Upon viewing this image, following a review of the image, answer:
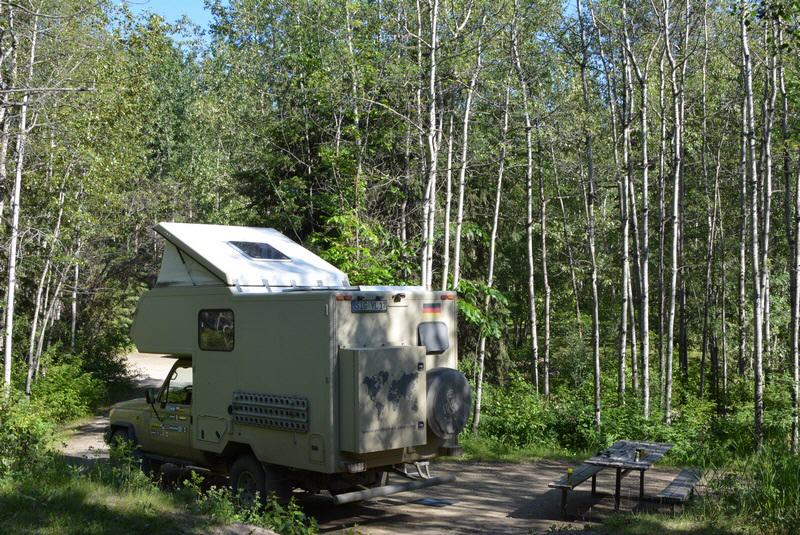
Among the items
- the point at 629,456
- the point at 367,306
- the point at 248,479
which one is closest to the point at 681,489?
the point at 629,456

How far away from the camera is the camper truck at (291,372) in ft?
26.5

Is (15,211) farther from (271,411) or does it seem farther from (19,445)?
(271,411)

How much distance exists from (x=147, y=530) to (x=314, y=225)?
12840 millimetres

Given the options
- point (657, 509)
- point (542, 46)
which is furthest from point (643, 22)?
point (657, 509)

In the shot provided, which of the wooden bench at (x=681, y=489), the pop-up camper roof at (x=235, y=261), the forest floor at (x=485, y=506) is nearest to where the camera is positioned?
the wooden bench at (x=681, y=489)

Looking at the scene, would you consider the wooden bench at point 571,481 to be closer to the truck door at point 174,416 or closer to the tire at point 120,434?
the truck door at point 174,416

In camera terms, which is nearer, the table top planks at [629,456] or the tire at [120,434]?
the table top planks at [629,456]

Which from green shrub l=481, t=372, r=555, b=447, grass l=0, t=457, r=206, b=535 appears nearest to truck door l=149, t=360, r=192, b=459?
grass l=0, t=457, r=206, b=535

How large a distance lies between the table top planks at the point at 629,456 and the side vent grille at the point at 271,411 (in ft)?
11.3

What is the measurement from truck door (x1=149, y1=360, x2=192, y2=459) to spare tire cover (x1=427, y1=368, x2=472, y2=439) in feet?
10.3

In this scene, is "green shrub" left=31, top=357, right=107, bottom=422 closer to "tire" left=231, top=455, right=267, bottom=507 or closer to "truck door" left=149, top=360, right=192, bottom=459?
"truck door" left=149, top=360, right=192, bottom=459

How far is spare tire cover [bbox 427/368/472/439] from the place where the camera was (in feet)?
28.3

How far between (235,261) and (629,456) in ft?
17.4

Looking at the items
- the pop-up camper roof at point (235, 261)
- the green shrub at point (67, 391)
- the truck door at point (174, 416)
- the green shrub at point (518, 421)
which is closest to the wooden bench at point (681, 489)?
the pop-up camper roof at point (235, 261)
